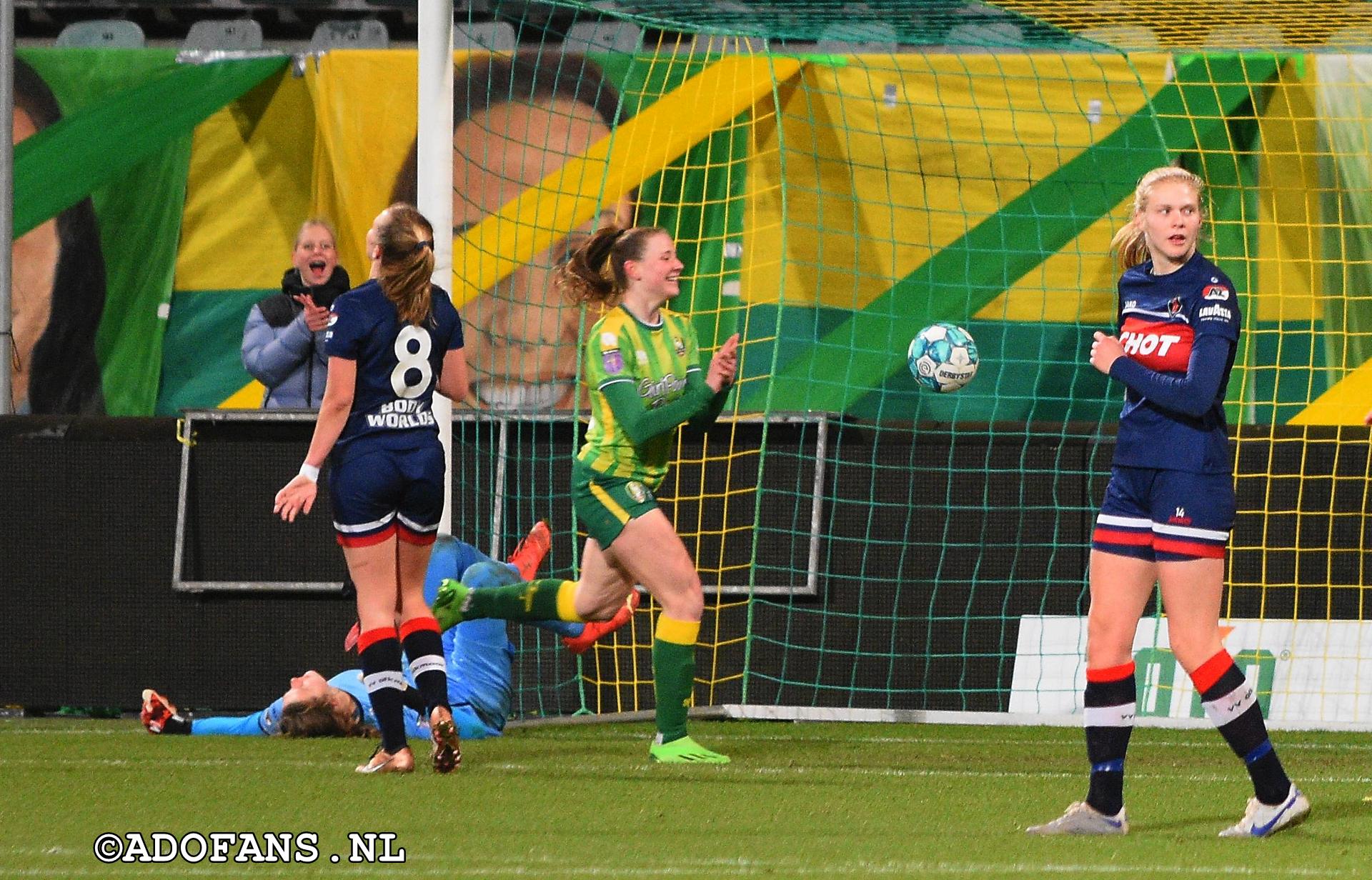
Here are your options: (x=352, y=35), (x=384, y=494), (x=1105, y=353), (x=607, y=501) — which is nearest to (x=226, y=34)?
(x=352, y=35)

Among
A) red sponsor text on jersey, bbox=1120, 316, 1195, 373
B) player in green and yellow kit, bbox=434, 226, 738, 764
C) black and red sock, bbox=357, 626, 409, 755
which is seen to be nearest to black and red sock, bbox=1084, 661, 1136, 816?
red sponsor text on jersey, bbox=1120, 316, 1195, 373

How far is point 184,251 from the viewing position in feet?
38.7

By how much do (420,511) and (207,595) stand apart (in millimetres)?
2984

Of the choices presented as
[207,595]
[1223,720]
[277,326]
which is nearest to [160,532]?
[207,595]

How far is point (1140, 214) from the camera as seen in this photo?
545 cm

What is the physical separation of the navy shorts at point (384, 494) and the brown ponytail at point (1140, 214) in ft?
7.91

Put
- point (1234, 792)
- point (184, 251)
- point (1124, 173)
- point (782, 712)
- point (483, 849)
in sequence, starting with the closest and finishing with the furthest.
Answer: point (483, 849), point (1234, 792), point (782, 712), point (1124, 173), point (184, 251)

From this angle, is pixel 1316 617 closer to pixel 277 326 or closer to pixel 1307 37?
pixel 1307 37

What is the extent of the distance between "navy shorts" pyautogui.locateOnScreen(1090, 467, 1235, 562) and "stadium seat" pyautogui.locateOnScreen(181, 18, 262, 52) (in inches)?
360

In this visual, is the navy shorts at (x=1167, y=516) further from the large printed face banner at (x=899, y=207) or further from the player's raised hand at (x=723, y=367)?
the large printed face banner at (x=899, y=207)

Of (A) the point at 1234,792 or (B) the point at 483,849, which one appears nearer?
(B) the point at 483,849

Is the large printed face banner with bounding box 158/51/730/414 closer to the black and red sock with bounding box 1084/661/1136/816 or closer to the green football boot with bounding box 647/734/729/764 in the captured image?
the green football boot with bounding box 647/734/729/764

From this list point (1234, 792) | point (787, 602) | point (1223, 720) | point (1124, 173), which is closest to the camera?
point (1223, 720)

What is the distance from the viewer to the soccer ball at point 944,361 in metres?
8.10
